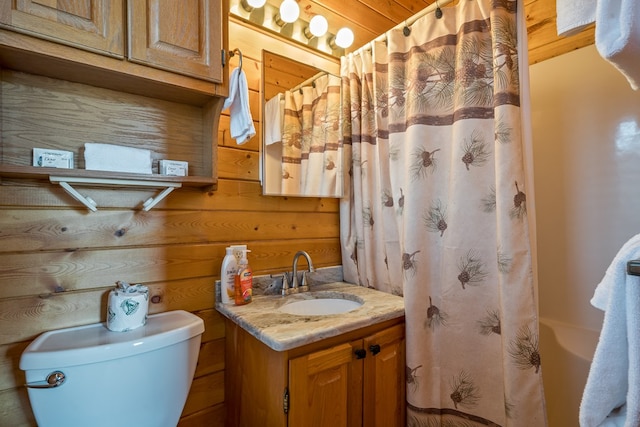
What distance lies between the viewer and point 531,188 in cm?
105

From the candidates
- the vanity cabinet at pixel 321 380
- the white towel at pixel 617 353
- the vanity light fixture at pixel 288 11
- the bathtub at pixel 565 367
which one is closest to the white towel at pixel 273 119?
the vanity light fixture at pixel 288 11

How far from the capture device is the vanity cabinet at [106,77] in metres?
0.78

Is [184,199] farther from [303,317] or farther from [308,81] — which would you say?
[308,81]

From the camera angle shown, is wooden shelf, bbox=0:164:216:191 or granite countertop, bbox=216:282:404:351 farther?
granite countertop, bbox=216:282:404:351

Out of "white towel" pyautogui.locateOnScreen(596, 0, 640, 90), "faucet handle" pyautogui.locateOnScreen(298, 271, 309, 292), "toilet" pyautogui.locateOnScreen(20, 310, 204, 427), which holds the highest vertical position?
"white towel" pyautogui.locateOnScreen(596, 0, 640, 90)

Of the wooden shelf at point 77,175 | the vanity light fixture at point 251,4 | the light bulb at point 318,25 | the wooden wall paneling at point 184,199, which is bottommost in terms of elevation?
the wooden wall paneling at point 184,199

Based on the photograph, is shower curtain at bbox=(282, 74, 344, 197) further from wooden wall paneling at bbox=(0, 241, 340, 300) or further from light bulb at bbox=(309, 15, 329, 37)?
wooden wall paneling at bbox=(0, 241, 340, 300)

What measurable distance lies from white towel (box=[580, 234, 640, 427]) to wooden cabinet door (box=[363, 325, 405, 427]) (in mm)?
654

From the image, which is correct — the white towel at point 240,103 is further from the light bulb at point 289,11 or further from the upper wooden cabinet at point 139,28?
the light bulb at point 289,11

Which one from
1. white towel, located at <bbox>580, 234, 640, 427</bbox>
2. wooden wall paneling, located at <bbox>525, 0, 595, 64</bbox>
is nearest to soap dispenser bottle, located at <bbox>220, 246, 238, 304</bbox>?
white towel, located at <bbox>580, 234, 640, 427</bbox>

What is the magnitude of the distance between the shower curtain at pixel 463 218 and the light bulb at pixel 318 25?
0.35 m

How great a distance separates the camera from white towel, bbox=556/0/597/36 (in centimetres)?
62

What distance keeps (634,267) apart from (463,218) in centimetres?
66

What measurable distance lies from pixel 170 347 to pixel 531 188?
4.27 ft
